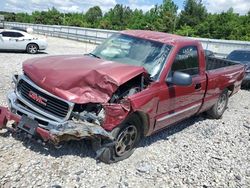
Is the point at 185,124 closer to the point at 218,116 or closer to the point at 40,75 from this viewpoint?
the point at 218,116

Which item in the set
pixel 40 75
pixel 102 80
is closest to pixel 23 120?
pixel 40 75

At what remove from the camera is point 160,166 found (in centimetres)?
471

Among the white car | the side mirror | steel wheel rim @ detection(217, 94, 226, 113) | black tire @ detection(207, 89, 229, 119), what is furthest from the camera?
the white car

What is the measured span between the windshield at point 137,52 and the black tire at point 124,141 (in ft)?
2.86

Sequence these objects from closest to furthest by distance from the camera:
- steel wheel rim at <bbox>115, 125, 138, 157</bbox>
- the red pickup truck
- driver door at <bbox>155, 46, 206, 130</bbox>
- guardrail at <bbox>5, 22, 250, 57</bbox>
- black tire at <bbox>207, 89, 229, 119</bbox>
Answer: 1. the red pickup truck
2. steel wheel rim at <bbox>115, 125, 138, 157</bbox>
3. driver door at <bbox>155, 46, 206, 130</bbox>
4. black tire at <bbox>207, 89, 229, 119</bbox>
5. guardrail at <bbox>5, 22, 250, 57</bbox>

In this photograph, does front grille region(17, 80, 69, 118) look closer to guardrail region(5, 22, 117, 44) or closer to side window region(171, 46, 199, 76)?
side window region(171, 46, 199, 76)

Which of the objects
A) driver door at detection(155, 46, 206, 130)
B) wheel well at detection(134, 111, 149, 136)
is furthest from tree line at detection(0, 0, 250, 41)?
wheel well at detection(134, 111, 149, 136)

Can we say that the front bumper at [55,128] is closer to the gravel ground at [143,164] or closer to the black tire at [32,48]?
the gravel ground at [143,164]

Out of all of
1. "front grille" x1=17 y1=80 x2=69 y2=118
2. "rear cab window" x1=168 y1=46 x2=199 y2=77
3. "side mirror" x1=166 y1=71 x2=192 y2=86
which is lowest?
"front grille" x1=17 y1=80 x2=69 y2=118

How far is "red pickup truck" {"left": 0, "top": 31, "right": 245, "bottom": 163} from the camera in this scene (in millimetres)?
4082

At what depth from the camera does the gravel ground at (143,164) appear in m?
4.03

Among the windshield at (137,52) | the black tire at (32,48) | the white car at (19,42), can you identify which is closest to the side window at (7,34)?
the white car at (19,42)

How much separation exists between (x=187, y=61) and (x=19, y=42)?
1462 centimetres

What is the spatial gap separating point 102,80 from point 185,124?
329 centimetres
